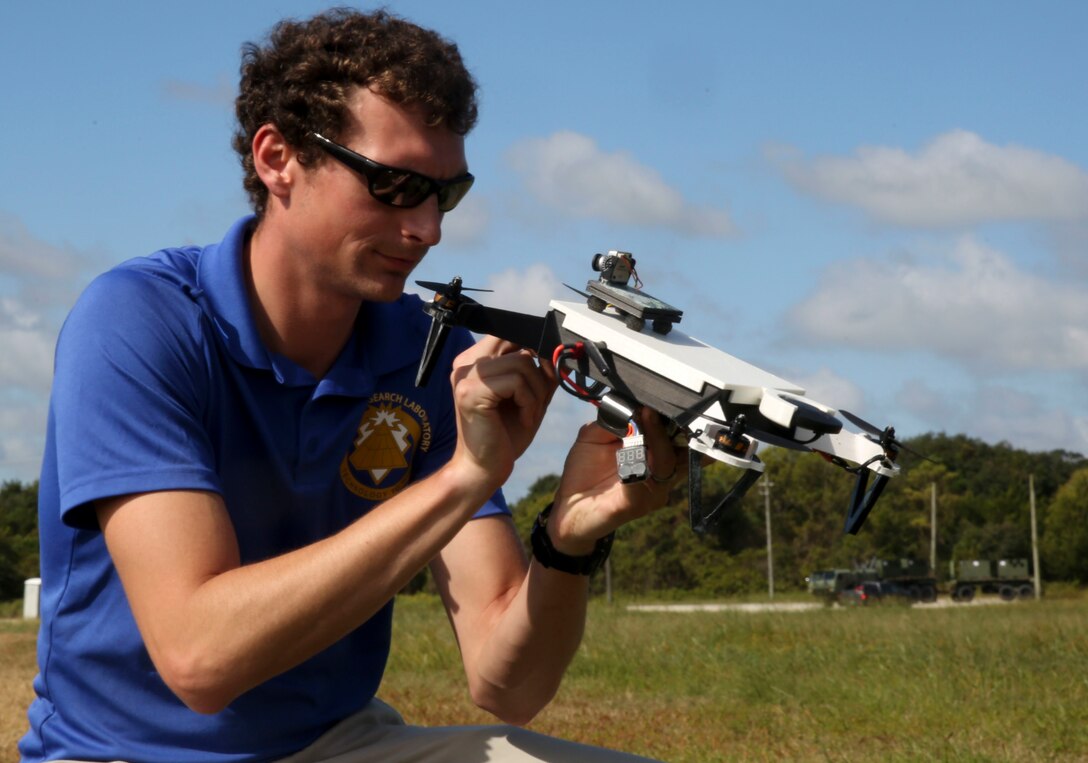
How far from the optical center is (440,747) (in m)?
3.01

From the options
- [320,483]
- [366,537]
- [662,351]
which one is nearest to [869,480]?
[662,351]

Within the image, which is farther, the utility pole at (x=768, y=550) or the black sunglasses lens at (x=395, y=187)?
the utility pole at (x=768, y=550)

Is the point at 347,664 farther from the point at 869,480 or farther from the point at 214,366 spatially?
the point at 869,480

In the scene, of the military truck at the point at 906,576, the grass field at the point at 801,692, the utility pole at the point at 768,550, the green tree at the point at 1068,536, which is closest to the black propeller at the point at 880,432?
the grass field at the point at 801,692

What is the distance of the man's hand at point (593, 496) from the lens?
2748mm

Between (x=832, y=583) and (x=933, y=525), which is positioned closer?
(x=832, y=583)

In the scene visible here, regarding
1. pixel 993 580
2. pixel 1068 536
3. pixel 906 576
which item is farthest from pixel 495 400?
pixel 1068 536

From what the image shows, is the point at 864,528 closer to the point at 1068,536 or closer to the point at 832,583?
the point at 832,583

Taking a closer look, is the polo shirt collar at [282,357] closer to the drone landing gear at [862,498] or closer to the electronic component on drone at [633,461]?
the electronic component on drone at [633,461]

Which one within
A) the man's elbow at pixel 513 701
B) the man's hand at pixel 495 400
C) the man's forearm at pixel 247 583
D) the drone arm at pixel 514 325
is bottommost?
the man's elbow at pixel 513 701

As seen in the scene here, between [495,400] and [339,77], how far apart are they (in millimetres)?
941

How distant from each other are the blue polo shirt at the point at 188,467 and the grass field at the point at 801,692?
392 centimetres

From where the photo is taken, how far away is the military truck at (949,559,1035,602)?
5884 cm

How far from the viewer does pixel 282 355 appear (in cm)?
305
